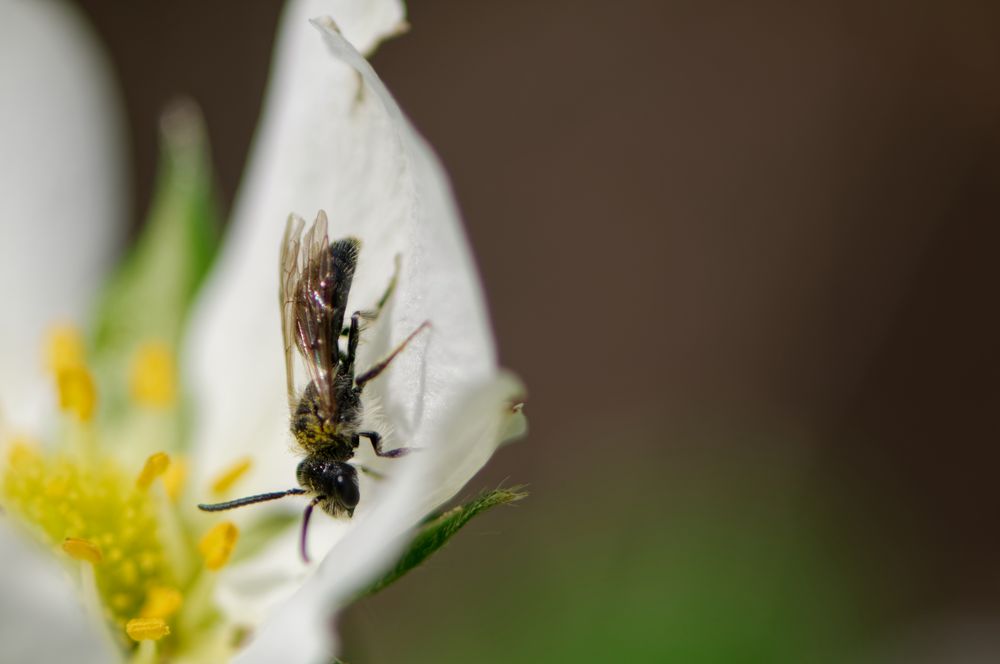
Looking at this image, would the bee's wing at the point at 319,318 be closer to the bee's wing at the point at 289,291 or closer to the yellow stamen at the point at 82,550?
the bee's wing at the point at 289,291

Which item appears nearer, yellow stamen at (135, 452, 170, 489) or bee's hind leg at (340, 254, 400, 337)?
bee's hind leg at (340, 254, 400, 337)

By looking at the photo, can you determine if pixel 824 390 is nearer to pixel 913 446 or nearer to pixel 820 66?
pixel 913 446

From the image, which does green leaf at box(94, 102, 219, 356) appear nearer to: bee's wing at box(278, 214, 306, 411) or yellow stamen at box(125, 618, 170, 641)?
bee's wing at box(278, 214, 306, 411)

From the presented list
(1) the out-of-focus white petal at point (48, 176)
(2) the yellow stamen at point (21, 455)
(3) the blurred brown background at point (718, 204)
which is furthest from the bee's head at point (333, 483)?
(3) the blurred brown background at point (718, 204)

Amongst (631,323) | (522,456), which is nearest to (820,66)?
(631,323)

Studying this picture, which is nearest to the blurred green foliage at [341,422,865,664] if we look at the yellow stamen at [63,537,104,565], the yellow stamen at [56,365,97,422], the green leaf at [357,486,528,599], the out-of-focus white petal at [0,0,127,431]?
the out-of-focus white petal at [0,0,127,431]
